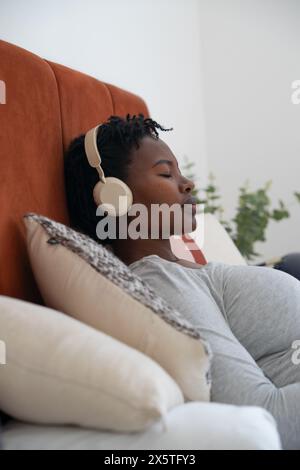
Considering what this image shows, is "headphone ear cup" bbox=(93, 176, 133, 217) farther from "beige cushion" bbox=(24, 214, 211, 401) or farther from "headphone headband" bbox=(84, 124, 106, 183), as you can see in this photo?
"beige cushion" bbox=(24, 214, 211, 401)

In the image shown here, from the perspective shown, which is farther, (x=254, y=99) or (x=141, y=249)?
(x=254, y=99)

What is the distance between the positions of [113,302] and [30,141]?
1.47 ft

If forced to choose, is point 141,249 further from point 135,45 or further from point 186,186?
point 135,45

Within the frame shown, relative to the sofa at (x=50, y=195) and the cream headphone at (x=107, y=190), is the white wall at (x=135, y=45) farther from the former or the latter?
the cream headphone at (x=107, y=190)

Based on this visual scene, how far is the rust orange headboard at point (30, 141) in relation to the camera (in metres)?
0.92

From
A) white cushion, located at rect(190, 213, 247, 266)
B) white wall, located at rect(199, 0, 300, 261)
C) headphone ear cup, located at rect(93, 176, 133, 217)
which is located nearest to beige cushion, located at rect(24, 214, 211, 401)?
headphone ear cup, located at rect(93, 176, 133, 217)

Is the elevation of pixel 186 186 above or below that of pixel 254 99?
below

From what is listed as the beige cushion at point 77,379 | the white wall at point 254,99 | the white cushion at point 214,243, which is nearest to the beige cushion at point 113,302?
the beige cushion at point 77,379

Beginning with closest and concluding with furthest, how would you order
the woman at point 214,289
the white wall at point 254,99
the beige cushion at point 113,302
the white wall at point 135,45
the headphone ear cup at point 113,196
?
the beige cushion at point 113,302
the woman at point 214,289
the headphone ear cup at point 113,196
the white wall at point 135,45
the white wall at point 254,99

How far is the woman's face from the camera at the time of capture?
1.12 m

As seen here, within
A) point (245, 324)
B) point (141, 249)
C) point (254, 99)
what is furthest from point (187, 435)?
point (254, 99)

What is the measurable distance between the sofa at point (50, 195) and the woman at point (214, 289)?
8 cm

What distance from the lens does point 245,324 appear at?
0.95 meters

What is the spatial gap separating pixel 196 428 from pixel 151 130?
0.81m
